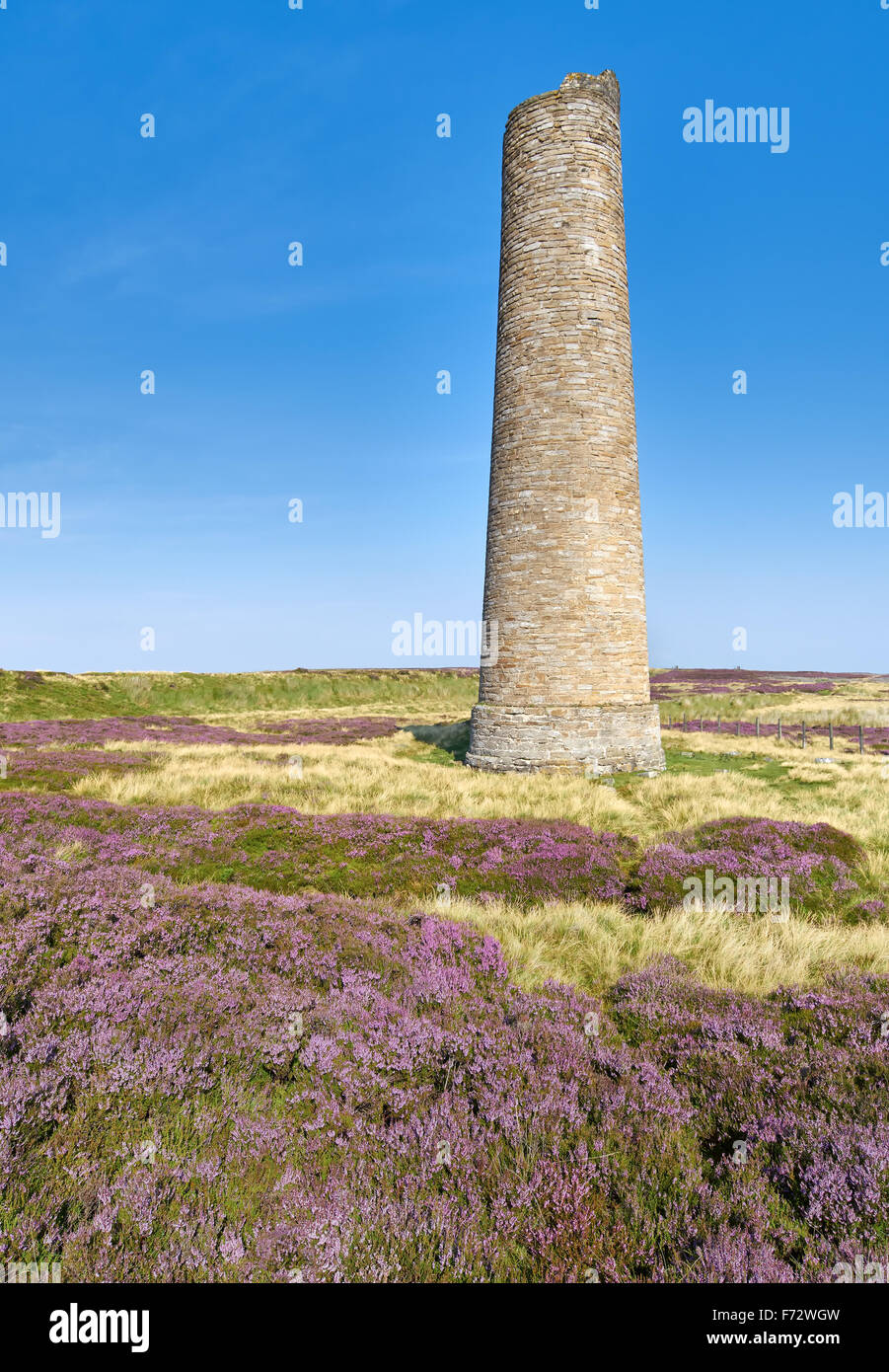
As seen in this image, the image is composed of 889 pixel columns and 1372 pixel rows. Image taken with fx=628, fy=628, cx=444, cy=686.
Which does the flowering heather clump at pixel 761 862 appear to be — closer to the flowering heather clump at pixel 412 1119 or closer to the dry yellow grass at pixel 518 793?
the dry yellow grass at pixel 518 793

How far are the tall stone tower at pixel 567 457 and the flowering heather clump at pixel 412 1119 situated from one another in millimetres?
12335

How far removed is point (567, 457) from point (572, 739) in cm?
766

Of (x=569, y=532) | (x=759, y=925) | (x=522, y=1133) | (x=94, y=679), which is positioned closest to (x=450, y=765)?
(x=569, y=532)

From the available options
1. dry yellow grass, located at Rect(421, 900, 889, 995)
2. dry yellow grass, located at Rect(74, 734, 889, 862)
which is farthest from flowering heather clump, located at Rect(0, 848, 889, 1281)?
dry yellow grass, located at Rect(74, 734, 889, 862)

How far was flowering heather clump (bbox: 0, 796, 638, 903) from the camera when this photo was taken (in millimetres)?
8188

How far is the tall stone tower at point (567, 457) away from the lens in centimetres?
1708

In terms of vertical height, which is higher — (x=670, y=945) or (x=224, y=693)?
(x=224, y=693)

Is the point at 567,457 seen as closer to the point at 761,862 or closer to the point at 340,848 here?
the point at 761,862

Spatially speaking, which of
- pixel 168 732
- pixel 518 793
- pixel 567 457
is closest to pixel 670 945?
pixel 518 793

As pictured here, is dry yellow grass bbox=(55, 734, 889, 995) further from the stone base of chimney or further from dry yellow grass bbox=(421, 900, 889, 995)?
the stone base of chimney

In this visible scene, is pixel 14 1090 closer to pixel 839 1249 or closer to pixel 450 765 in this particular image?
→ pixel 839 1249

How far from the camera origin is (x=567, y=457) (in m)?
17.0
